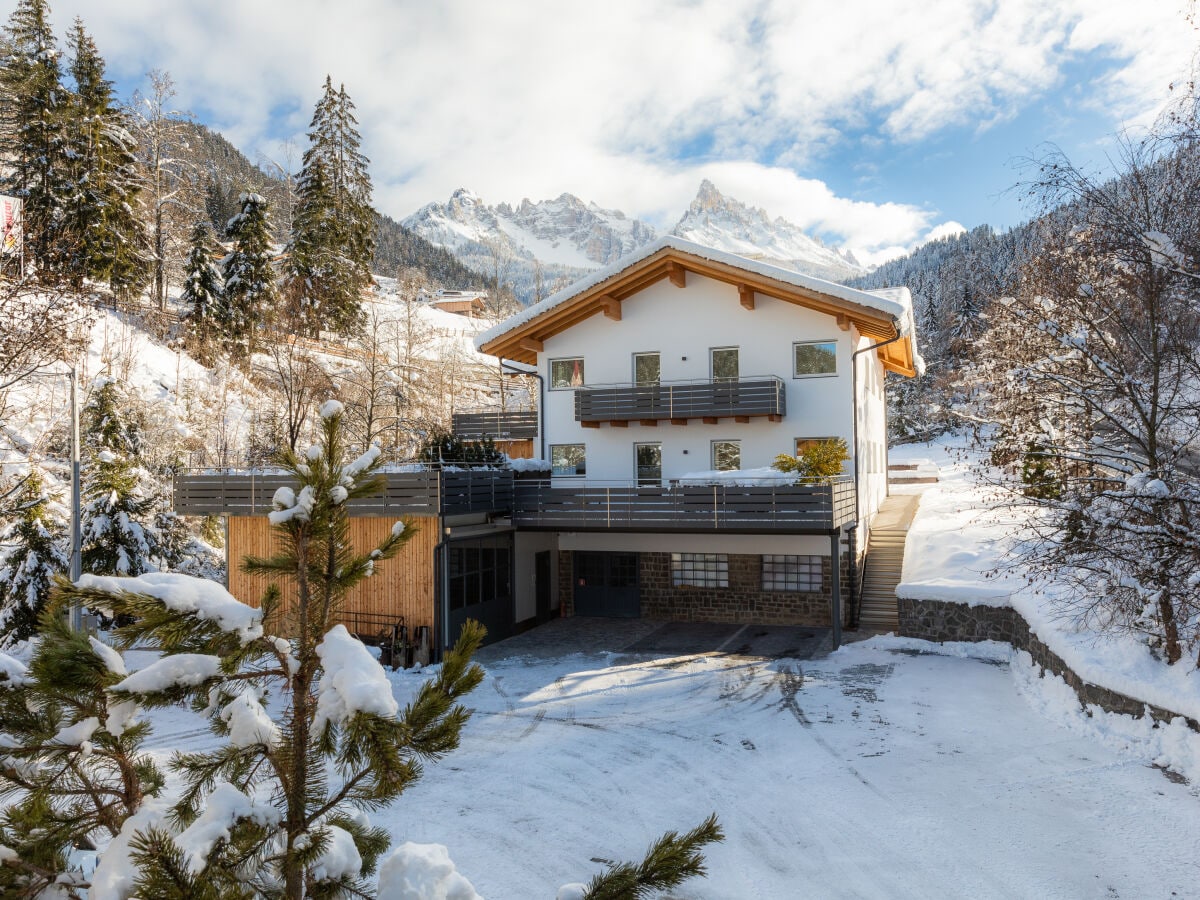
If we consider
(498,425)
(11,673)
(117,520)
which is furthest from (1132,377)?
(117,520)

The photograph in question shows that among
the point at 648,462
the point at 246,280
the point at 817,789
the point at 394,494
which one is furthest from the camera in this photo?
the point at 246,280

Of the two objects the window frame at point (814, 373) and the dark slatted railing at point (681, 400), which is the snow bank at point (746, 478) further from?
the window frame at point (814, 373)

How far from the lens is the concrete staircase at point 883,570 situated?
21719 millimetres

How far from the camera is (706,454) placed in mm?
23594

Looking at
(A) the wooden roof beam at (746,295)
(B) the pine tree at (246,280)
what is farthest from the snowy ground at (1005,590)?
(B) the pine tree at (246,280)

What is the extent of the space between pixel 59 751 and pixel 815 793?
10.0 m

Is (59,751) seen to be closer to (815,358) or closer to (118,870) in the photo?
(118,870)

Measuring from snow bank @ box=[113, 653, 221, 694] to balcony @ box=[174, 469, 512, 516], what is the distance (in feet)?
51.6

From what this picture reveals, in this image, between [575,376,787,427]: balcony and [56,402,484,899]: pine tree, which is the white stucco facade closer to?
[575,376,787,427]: balcony

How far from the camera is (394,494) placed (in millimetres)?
18578

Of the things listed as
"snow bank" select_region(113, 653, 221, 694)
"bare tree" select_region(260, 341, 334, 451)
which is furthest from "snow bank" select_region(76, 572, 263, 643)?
"bare tree" select_region(260, 341, 334, 451)

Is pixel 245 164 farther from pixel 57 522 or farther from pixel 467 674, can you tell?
pixel 467 674

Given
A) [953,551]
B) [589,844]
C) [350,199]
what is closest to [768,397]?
[953,551]

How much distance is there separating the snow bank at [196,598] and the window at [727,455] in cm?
2125
